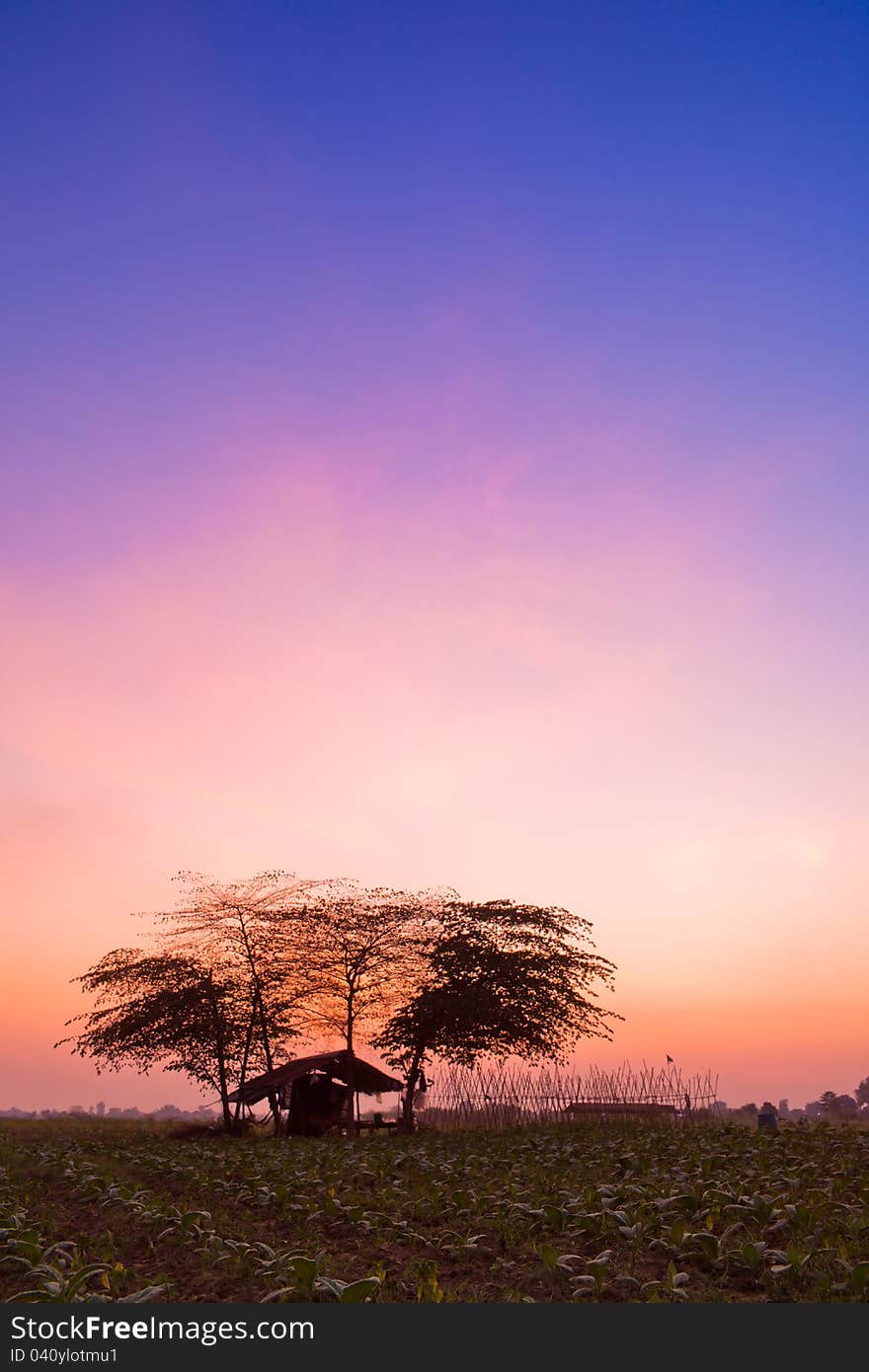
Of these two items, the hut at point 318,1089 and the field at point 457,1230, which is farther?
the hut at point 318,1089

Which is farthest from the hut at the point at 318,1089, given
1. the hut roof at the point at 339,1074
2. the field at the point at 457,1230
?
the field at the point at 457,1230

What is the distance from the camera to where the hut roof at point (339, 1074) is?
4359 centimetres

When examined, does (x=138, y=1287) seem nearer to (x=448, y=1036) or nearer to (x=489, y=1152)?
(x=489, y=1152)

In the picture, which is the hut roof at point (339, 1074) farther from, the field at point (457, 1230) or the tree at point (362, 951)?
the field at point (457, 1230)

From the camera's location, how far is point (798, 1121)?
3394 cm

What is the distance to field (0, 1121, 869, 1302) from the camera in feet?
32.5

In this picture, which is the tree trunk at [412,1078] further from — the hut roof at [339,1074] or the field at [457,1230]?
the field at [457,1230]

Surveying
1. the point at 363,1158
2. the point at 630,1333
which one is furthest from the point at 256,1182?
the point at 630,1333

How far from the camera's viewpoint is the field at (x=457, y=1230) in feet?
32.5

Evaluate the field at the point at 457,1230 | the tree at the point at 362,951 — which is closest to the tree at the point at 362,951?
the tree at the point at 362,951

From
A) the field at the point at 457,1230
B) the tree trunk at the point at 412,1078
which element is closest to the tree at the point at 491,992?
the tree trunk at the point at 412,1078

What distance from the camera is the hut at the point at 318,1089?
43.1 meters

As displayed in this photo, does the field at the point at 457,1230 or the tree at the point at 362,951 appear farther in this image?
the tree at the point at 362,951

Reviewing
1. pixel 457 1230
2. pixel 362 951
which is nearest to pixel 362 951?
pixel 362 951
